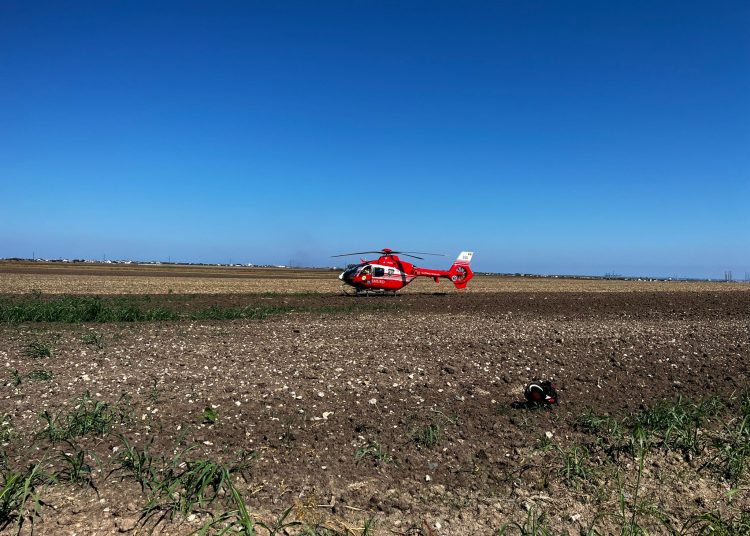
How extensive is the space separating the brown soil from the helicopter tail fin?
75.1 feet

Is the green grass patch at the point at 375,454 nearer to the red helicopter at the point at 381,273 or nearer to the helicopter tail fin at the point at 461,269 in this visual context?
the red helicopter at the point at 381,273

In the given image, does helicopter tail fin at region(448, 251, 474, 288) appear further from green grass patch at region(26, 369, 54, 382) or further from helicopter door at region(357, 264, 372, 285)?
green grass patch at region(26, 369, 54, 382)

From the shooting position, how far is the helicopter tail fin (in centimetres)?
3747

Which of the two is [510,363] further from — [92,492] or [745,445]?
[92,492]

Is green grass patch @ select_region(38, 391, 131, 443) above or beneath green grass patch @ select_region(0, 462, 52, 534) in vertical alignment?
above

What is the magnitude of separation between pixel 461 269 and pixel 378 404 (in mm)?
31102

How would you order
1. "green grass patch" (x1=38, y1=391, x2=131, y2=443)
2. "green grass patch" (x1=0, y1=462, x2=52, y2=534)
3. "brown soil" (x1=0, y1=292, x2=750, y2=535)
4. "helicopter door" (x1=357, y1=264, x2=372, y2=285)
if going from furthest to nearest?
"helicopter door" (x1=357, y1=264, x2=372, y2=285), "green grass patch" (x1=38, y1=391, x2=131, y2=443), "brown soil" (x1=0, y1=292, x2=750, y2=535), "green grass patch" (x1=0, y1=462, x2=52, y2=534)

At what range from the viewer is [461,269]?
37969 mm

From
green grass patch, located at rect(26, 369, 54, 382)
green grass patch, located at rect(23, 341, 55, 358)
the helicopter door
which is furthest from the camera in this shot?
the helicopter door

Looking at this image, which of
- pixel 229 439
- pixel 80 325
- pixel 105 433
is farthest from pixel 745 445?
pixel 80 325

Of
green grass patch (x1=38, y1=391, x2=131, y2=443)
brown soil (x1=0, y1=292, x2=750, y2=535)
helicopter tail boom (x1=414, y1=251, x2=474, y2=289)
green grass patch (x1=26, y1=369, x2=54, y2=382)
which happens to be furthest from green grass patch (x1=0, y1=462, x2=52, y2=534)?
helicopter tail boom (x1=414, y1=251, x2=474, y2=289)

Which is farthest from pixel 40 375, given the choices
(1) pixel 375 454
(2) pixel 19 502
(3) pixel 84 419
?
(1) pixel 375 454

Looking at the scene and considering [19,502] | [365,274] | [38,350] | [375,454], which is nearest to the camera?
[19,502]

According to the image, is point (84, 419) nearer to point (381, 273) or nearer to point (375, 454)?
point (375, 454)
